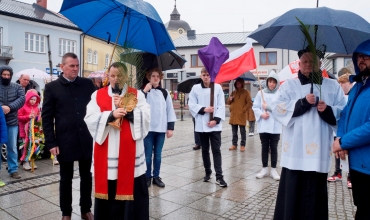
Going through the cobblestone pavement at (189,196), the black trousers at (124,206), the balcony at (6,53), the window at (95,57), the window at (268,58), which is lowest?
the cobblestone pavement at (189,196)

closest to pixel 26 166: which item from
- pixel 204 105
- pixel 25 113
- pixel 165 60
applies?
pixel 25 113

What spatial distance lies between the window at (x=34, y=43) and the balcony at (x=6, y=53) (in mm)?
1871

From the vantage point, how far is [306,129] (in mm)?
3514

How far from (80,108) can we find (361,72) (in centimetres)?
315

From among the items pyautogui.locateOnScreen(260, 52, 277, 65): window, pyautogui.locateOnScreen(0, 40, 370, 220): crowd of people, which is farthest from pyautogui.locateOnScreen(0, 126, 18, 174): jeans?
pyautogui.locateOnScreen(260, 52, 277, 65): window

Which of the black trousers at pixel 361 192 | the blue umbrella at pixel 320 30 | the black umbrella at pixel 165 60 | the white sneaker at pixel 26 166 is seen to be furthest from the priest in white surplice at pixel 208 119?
the white sneaker at pixel 26 166

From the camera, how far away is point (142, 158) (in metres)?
3.54

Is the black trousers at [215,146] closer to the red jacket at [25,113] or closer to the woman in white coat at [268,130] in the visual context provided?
the woman in white coat at [268,130]

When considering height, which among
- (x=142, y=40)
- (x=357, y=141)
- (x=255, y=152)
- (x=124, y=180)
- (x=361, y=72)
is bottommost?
(x=255, y=152)

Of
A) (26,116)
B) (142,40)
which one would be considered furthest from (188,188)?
(26,116)

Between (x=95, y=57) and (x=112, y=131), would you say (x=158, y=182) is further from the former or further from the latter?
(x=95, y=57)

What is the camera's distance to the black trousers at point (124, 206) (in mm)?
3428

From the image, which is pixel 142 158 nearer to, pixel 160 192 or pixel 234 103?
pixel 160 192

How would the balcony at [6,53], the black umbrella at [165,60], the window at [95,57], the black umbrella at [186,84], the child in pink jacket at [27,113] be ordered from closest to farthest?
the black umbrella at [165,60] < the child in pink jacket at [27,113] < the black umbrella at [186,84] < the balcony at [6,53] < the window at [95,57]
